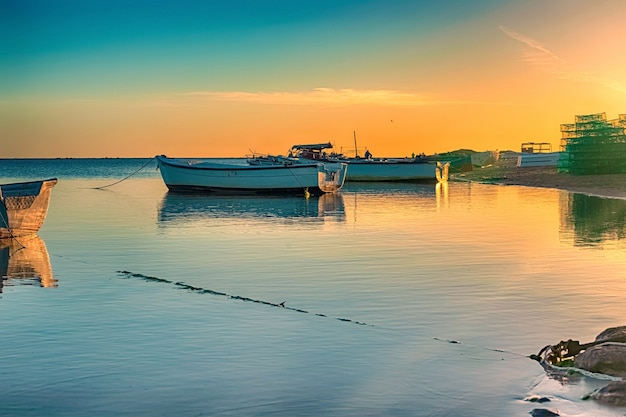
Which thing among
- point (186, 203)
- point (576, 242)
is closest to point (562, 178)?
point (186, 203)

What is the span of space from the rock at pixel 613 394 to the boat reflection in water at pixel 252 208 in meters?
26.6

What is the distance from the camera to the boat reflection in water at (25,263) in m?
17.4

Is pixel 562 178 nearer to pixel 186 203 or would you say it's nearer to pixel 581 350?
pixel 186 203

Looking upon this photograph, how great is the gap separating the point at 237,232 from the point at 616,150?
44.3m

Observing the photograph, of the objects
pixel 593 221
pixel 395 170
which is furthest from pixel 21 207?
pixel 395 170

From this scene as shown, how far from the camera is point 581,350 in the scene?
9.91 metres

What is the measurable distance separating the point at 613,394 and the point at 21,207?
22400 millimetres

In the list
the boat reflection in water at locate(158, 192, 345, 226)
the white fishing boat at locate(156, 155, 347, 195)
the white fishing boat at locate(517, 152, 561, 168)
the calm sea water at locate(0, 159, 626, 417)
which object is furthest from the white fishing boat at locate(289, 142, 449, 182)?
the calm sea water at locate(0, 159, 626, 417)

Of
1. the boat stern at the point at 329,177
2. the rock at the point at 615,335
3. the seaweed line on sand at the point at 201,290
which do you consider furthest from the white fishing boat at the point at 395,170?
the rock at the point at 615,335

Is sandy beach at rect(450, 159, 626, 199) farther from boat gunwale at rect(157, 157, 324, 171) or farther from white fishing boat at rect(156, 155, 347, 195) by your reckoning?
boat gunwale at rect(157, 157, 324, 171)

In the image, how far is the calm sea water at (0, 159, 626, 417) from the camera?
28.0 feet

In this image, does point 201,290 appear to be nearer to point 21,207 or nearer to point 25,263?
point 25,263

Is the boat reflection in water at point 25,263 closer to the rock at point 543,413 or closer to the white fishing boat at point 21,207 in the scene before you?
the white fishing boat at point 21,207

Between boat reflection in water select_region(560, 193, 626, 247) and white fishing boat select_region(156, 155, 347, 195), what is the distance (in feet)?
54.3
